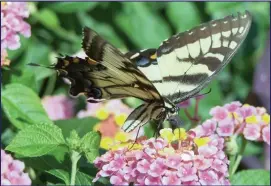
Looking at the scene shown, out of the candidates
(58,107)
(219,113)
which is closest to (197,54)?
(219,113)

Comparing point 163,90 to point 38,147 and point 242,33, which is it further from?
point 38,147

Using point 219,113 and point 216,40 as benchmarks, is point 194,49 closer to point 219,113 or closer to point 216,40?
point 216,40

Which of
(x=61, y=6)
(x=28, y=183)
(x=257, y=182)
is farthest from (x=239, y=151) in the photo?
(x=61, y=6)

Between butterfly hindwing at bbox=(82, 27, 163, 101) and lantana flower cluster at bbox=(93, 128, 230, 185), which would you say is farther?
butterfly hindwing at bbox=(82, 27, 163, 101)

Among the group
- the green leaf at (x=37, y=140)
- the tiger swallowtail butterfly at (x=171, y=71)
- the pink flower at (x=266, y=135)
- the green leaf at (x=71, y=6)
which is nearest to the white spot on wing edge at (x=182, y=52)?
the tiger swallowtail butterfly at (x=171, y=71)

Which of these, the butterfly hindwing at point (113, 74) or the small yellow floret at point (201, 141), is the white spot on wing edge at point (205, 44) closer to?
the butterfly hindwing at point (113, 74)

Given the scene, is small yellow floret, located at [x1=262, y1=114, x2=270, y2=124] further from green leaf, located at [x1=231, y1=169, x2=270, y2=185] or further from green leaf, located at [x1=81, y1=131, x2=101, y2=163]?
green leaf, located at [x1=81, y1=131, x2=101, y2=163]

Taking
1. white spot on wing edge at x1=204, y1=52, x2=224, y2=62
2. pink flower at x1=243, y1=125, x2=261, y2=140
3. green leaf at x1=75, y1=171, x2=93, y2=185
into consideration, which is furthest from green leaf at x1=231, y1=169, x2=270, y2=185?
green leaf at x1=75, y1=171, x2=93, y2=185

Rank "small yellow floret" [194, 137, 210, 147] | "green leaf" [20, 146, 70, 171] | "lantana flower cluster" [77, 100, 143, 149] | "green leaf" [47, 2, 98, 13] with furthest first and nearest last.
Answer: "green leaf" [47, 2, 98, 13] < "lantana flower cluster" [77, 100, 143, 149] < "green leaf" [20, 146, 70, 171] < "small yellow floret" [194, 137, 210, 147]
